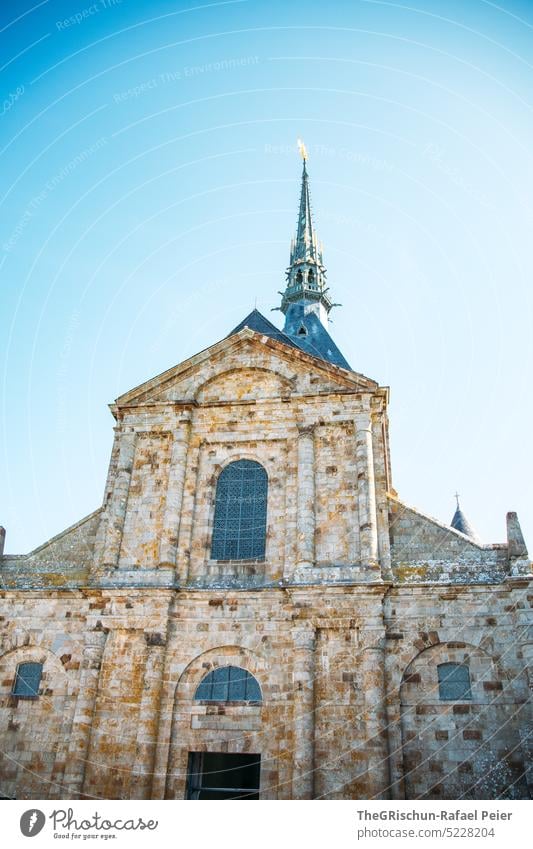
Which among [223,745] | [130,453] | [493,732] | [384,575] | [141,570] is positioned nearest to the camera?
[493,732]

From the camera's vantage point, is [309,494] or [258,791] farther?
[309,494]

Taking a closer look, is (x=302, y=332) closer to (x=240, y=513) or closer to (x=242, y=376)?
(x=242, y=376)

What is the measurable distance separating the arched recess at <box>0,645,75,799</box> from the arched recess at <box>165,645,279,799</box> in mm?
2685

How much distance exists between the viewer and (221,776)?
16.8m

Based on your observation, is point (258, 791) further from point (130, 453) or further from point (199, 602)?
point (130, 453)

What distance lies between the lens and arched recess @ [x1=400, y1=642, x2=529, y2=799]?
13602 mm

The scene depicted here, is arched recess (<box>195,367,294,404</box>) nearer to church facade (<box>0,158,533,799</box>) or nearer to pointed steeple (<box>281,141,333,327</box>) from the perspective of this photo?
church facade (<box>0,158,533,799</box>)

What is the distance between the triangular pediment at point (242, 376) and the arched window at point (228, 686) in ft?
25.4

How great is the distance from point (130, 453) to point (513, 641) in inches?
448

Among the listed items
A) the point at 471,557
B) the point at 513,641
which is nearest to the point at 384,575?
the point at 471,557

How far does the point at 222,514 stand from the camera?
18203 mm

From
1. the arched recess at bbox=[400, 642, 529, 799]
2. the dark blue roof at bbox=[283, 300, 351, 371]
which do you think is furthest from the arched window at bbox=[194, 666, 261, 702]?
the dark blue roof at bbox=[283, 300, 351, 371]
